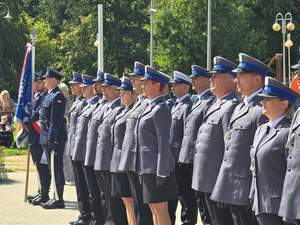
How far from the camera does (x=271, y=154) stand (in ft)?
19.5

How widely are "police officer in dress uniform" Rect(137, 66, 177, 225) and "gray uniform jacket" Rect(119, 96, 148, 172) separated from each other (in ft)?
0.38

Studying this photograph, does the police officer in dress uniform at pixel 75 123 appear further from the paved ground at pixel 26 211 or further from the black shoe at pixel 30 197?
the black shoe at pixel 30 197

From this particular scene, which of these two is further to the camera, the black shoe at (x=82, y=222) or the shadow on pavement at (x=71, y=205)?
the shadow on pavement at (x=71, y=205)

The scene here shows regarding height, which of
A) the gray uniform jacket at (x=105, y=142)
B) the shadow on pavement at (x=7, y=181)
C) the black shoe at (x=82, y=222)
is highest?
the gray uniform jacket at (x=105, y=142)

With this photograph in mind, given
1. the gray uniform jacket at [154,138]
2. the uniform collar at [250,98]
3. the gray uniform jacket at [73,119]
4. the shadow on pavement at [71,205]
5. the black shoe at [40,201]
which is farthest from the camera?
the black shoe at [40,201]

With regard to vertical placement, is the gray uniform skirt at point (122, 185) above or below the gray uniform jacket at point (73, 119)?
below

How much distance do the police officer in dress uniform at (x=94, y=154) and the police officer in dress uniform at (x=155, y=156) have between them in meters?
1.67

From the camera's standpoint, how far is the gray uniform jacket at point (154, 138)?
317 inches

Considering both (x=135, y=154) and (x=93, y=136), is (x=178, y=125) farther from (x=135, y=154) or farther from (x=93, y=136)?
(x=135, y=154)

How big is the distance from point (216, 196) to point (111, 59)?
52.7 meters

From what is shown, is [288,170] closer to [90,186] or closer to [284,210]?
[284,210]

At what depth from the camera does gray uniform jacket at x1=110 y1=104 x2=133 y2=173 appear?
8.86 metres

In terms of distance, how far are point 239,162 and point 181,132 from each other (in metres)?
3.08

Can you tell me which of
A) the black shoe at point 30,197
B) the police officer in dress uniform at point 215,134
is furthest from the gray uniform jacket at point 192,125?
the black shoe at point 30,197
